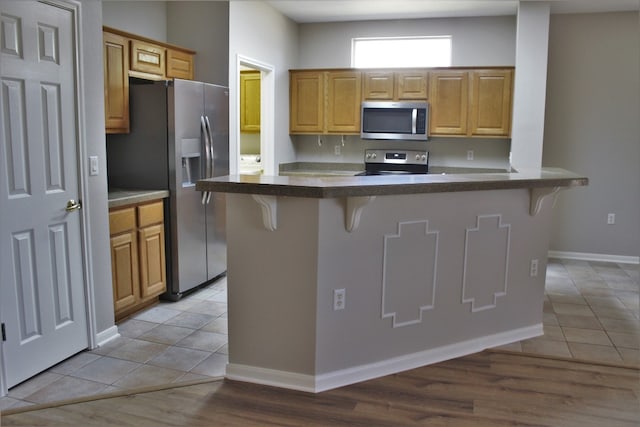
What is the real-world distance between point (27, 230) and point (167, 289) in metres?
1.51

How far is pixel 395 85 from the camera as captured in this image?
18.9 feet

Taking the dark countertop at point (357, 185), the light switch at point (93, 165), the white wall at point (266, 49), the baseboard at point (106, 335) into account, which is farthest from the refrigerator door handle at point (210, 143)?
the dark countertop at point (357, 185)

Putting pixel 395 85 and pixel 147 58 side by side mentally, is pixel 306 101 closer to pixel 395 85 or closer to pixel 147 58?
pixel 395 85

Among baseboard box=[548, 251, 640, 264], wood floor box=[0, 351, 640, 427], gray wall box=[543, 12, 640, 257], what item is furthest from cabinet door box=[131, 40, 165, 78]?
baseboard box=[548, 251, 640, 264]

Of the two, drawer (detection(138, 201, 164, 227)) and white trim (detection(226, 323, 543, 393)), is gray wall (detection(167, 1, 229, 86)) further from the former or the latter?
white trim (detection(226, 323, 543, 393))

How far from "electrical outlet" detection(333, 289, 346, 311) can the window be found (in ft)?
13.2

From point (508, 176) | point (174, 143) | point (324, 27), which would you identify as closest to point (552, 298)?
point (508, 176)

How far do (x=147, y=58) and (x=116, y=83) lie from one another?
0.44 m

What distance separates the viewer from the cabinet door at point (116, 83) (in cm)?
356

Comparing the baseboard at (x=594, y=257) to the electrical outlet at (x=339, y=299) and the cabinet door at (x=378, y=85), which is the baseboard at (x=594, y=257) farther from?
the electrical outlet at (x=339, y=299)

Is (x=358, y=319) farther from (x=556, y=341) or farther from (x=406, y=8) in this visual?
(x=406, y=8)

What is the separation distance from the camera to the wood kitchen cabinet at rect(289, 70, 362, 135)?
5.90 meters

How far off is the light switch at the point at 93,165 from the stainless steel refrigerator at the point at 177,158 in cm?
79

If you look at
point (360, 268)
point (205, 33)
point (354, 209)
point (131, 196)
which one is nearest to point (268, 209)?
point (354, 209)
